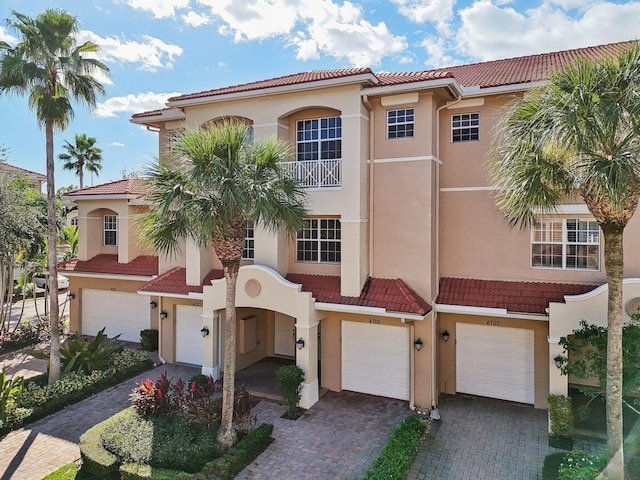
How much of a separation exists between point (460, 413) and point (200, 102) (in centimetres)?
1501

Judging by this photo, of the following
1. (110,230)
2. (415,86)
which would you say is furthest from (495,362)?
(110,230)

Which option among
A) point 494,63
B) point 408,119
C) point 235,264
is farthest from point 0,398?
point 494,63

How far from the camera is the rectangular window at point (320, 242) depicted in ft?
53.3

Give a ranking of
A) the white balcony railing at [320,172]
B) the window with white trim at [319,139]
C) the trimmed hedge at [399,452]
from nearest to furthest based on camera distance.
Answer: the trimmed hedge at [399,452] → the white balcony railing at [320,172] → the window with white trim at [319,139]

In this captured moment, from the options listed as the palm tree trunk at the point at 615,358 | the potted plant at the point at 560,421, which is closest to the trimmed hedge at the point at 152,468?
the palm tree trunk at the point at 615,358

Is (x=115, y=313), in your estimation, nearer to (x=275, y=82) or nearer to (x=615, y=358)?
(x=275, y=82)

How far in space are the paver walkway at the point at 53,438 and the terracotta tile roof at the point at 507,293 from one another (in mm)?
12065

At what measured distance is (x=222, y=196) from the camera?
10.5 m

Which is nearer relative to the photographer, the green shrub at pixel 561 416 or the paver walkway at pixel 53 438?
the paver walkway at pixel 53 438

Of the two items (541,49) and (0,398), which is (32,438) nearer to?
(0,398)

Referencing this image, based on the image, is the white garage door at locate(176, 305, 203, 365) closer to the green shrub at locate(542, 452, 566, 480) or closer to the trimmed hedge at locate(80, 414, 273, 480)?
the trimmed hedge at locate(80, 414, 273, 480)

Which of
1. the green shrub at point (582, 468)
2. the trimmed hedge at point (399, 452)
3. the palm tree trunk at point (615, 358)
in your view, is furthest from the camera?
the trimmed hedge at point (399, 452)

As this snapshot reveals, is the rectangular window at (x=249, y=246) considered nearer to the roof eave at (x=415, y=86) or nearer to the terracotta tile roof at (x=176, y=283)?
the terracotta tile roof at (x=176, y=283)

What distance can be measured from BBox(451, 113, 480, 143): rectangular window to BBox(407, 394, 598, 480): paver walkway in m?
9.55
